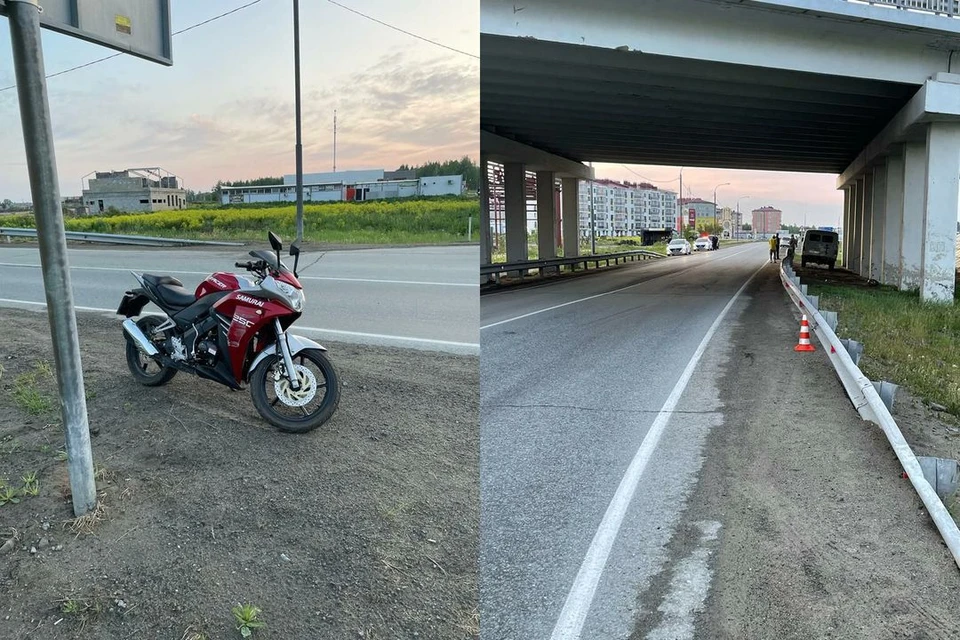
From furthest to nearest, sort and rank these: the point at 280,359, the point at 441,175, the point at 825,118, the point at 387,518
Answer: the point at 825,118 → the point at 441,175 → the point at 280,359 → the point at 387,518

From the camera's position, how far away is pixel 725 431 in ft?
18.9

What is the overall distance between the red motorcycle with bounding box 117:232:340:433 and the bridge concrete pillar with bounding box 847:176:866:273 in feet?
118

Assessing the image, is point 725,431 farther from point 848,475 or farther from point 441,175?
point 441,175

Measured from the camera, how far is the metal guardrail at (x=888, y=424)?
3.64 metres

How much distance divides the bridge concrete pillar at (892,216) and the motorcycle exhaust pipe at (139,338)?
24852 millimetres

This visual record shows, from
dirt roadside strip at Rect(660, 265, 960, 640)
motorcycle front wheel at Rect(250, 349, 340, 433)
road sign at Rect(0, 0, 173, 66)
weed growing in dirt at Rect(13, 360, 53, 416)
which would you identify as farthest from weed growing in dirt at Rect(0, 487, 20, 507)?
dirt roadside strip at Rect(660, 265, 960, 640)

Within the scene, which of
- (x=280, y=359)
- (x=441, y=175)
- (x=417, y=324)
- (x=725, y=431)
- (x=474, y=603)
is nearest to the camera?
(x=474, y=603)

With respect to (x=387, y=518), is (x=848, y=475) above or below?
below

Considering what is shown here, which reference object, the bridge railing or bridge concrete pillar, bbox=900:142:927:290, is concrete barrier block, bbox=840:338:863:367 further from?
bridge concrete pillar, bbox=900:142:927:290

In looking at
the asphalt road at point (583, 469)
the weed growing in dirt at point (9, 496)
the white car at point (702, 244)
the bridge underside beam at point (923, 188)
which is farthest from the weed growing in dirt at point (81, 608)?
the white car at point (702, 244)

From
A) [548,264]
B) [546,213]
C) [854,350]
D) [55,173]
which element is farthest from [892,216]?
[55,173]

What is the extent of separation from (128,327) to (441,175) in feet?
7.82

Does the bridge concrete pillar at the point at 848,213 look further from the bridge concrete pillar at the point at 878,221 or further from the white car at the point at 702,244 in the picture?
the white car at the point at 702,244

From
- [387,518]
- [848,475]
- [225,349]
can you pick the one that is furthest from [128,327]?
[848,475]
